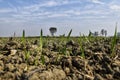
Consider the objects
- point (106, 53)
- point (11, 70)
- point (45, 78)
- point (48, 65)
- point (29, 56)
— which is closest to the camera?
point (45, 78)

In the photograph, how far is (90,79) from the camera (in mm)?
3680

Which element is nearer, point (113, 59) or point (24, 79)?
point (24, 79)

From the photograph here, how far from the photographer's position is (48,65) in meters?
3.85

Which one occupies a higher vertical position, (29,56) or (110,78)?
(29,56)

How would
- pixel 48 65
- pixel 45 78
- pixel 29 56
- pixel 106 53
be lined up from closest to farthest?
pixel 45 78, pixel 48 65, pixel 29 56, pixel 106 53

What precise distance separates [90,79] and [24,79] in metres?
0.82

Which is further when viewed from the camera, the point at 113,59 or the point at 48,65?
the point at 113,59

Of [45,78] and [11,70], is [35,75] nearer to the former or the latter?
[45,78]

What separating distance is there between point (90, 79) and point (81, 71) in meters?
0.20

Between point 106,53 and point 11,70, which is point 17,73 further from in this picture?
point 106,53

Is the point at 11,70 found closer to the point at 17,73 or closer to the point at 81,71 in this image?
the point at 17,73

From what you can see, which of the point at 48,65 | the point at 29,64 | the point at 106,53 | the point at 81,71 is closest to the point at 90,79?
the point at 81,71

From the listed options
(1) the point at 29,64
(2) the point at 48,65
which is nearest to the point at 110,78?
(2) the point at 48,65

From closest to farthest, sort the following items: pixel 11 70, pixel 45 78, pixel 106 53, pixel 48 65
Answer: pixel 45 78 → pixel 11 70 → pixel 48 65 → pixel 106 53
